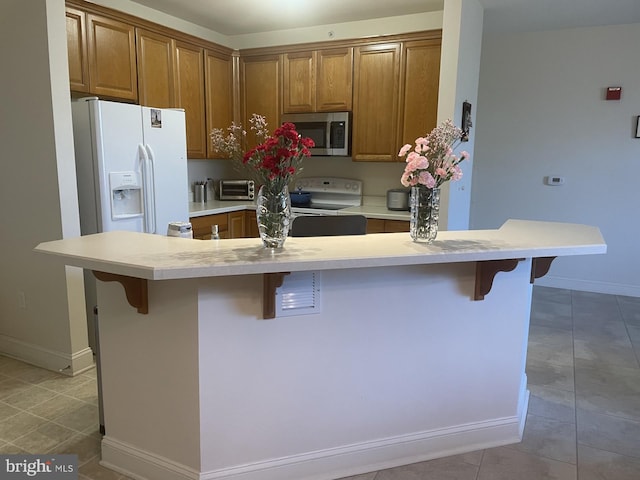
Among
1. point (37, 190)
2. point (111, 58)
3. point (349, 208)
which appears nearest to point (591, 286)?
point (349, 208)

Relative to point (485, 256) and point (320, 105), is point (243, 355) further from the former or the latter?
point (320, 105)

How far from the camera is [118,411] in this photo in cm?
207

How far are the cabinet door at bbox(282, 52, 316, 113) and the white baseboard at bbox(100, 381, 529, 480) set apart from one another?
10.6 ft

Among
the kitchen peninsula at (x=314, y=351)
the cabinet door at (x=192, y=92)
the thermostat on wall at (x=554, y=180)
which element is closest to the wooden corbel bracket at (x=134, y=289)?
the kitchen peninsula at (x=314, y=351)

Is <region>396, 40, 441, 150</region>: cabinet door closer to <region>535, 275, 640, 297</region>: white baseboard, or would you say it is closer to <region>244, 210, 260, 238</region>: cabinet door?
<region>244, 210, 260, 238</region>: cabinet door

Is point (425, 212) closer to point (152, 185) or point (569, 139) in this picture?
point (152, 185)

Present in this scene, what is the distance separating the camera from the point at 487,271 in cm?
209

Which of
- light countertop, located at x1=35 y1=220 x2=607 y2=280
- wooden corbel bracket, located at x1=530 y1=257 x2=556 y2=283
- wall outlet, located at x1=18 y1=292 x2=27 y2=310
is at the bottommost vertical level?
wall outlet, located at x1=18 y1=292 x2=27 y2=310

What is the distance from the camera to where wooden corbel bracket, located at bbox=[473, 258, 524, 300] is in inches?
81.4

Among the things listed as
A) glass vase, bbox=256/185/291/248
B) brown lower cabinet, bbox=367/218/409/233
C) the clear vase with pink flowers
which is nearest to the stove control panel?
brown lower cabinet, bbox=367/218/409/233

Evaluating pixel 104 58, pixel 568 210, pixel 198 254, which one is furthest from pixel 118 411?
pixel 568 210

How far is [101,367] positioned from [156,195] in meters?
1.65

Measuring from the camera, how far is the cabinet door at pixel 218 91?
179 inches

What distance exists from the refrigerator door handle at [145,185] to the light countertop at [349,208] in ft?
2.16
